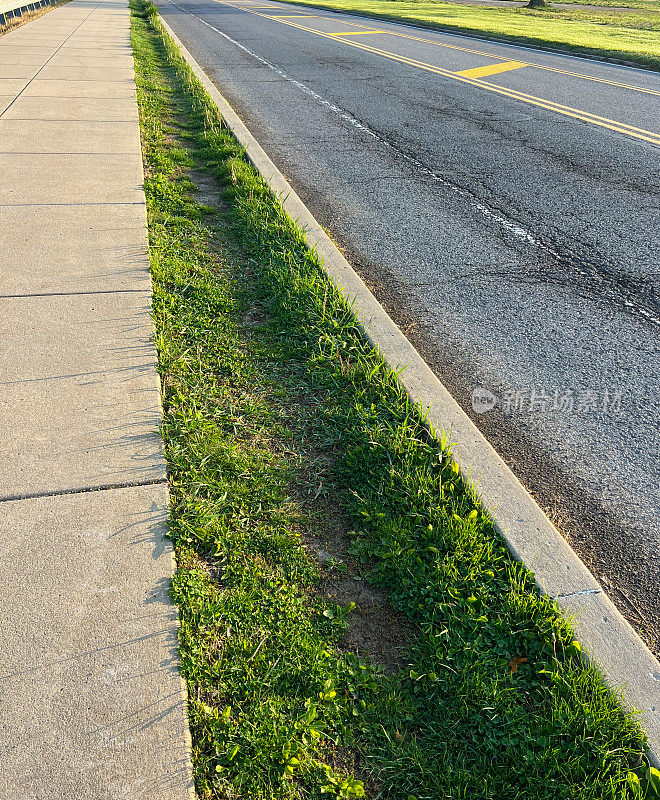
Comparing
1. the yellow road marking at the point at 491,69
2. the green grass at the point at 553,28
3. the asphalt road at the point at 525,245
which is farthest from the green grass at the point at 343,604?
the green grass at the point at 553,28

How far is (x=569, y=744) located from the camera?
65.9 inches

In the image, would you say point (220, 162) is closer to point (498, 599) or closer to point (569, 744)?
point (498, 599)

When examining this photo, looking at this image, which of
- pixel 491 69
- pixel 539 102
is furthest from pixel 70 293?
pixel 491 69

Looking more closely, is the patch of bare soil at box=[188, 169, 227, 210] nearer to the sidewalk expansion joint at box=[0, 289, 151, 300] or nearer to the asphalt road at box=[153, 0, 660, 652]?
the asphalt road at box=[153, 0, 660, 652]

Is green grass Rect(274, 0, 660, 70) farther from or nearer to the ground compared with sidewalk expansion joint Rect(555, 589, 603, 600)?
farther from the ground

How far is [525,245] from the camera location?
4.66m

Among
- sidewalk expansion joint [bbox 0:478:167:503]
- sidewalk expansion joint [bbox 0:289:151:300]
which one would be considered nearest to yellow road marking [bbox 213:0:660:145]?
sidewalk expansion joint [bbox 0:289:151:300]

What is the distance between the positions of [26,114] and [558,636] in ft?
25.9

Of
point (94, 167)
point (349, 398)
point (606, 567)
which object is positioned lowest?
point (606, 567)

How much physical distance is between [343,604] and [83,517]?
3.21 feet

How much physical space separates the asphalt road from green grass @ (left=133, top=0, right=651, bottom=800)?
1.50 feet

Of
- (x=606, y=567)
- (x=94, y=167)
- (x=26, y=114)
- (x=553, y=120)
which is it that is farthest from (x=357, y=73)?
(x=606, y=567)

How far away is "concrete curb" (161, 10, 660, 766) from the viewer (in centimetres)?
186

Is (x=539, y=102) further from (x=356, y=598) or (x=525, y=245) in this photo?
(x=356, y=598)
